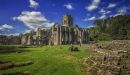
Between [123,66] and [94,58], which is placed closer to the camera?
[123,66]

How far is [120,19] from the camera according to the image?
173 m

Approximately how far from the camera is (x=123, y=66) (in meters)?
44.6

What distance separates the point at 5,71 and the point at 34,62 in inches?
326

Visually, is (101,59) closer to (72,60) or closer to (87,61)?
(87,61)

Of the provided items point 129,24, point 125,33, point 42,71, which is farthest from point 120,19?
point 42,71

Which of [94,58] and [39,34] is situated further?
[39,34]

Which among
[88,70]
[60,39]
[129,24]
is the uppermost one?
[129,24]

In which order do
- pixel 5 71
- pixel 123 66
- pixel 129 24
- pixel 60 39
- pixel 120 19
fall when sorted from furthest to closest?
pixel 120 19 → pixel 129 24 → pixel 60 39 → pixel 123 66 → pixel 5 71

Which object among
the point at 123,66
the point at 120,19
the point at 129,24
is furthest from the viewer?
the point at 120,19

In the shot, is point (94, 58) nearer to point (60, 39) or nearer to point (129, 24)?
point (60, 39)

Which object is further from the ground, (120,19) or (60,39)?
(120,19)

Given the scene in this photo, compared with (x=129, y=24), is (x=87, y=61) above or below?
below

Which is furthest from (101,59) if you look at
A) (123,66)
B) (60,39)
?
(60,39)

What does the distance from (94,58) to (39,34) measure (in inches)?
5054
